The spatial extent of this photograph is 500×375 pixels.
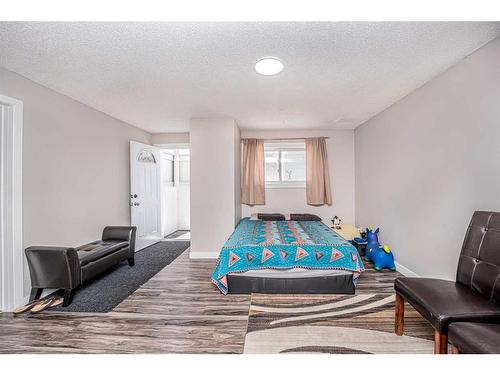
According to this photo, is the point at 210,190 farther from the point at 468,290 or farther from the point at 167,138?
the point at 468,290

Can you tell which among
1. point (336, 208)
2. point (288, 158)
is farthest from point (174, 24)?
point (336, 208)

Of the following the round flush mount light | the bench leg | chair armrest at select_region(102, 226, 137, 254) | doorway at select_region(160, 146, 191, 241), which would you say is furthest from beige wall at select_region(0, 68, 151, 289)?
the round flush mount light

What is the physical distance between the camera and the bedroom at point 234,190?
1692mm

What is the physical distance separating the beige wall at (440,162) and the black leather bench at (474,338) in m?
1.15

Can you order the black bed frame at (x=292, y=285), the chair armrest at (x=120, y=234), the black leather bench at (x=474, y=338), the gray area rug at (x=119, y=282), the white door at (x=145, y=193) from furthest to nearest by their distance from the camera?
1. the white door at (x=145, y=193)
2. the chair armrest at (x=120, y=234)
3. the black bed frame at (x=292, y=285)
4. the gray area rug at (x=119, y=282)
5. the black leather bench at (x=474, y=338)

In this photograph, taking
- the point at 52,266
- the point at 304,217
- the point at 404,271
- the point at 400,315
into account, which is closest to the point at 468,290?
the point at 400,315

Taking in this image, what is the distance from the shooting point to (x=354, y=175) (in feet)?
15.8

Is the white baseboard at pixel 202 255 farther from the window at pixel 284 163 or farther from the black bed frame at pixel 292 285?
the window at pixel 284 163

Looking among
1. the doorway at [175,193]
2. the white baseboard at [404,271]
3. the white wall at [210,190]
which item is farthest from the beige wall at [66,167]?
the white baseboard at [404,271]

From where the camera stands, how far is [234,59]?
2025 millimetres

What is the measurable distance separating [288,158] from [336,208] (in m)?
1.42

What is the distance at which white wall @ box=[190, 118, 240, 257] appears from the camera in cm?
395

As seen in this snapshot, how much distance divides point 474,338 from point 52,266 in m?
3.27
